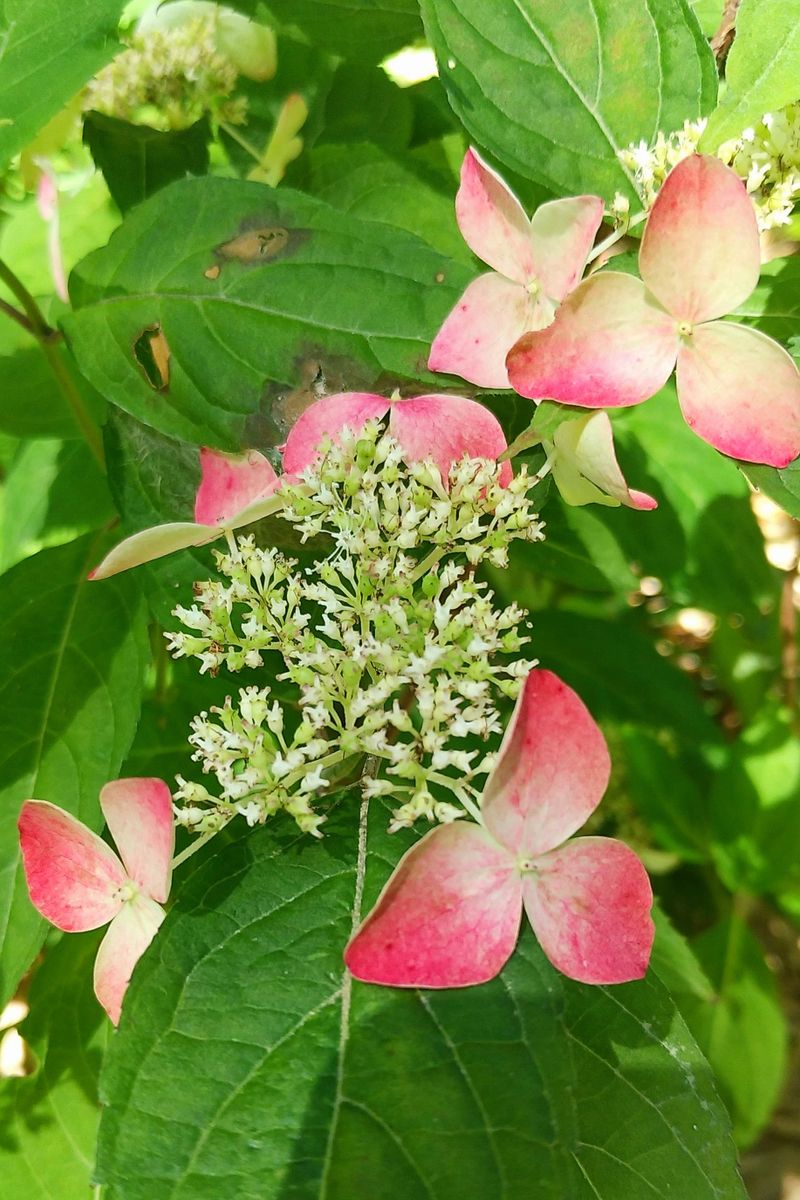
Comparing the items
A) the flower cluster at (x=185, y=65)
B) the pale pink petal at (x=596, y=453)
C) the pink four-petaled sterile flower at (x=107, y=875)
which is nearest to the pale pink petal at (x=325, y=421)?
the pale pink petal at (x=596, y=453)

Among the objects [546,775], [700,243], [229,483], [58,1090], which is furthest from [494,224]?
[58,1090]

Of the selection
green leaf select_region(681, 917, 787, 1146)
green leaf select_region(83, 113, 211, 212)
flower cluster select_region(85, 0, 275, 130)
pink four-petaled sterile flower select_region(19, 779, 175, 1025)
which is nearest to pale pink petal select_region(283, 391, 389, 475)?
pink four-petaled sterile flower select_region(19, 779, 175, 1025)

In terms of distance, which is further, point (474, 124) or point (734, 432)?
point (474, 124)

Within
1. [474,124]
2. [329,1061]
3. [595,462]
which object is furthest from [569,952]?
[474,124]

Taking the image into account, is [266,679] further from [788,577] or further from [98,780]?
[788,577]

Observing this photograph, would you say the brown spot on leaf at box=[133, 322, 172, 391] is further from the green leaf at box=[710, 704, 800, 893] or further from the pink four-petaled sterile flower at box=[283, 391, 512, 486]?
the green leaf at box=[710, 704, 800, 893]
